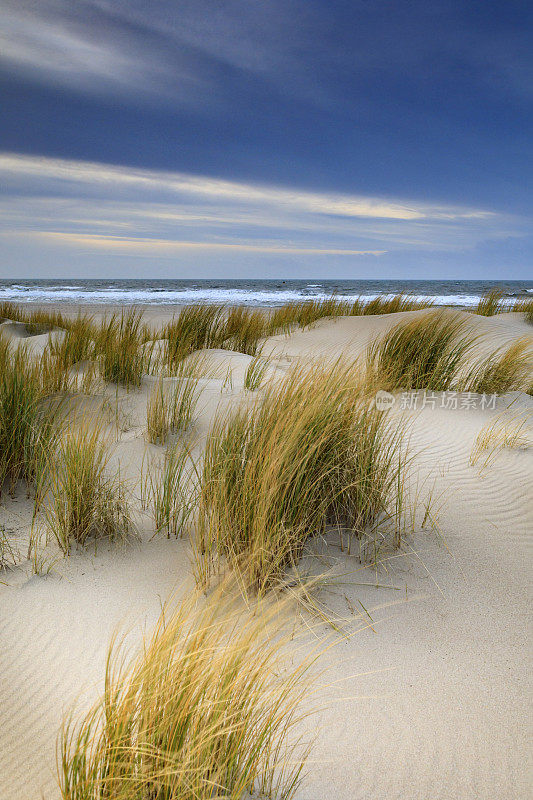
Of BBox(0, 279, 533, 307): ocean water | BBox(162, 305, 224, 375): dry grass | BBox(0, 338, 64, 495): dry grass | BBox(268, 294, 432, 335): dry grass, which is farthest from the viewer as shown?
BBox(0, 279, 533, 307): ocean water

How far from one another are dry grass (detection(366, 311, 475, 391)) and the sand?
2.61 meters

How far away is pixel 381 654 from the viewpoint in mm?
1768

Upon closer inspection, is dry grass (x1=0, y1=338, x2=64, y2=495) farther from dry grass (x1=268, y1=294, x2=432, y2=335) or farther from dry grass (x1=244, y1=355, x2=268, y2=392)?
dry grass (x1=268, y1=294, x2=432, y2=335)

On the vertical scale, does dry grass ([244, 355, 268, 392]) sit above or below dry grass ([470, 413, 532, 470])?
above

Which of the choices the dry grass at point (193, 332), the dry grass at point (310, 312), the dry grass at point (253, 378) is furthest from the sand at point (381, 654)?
the dry grass at point (310, 312)

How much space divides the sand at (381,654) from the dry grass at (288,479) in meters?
0.20

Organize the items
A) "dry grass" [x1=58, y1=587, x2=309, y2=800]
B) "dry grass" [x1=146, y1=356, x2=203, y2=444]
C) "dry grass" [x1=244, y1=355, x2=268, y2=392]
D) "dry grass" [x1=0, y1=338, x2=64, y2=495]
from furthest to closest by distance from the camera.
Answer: "dry grass" [x1=244, y1=355, x2=268, y2=392], "dry grass" [x1=146, y1=356, x2=203, y2=444], "dry grass" [x1=0, y1=338, x2=64, y2=495], "dry grass" [x1=58, y1=587, x2=309, y2=800]

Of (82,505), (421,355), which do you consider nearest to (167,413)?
(82,505)

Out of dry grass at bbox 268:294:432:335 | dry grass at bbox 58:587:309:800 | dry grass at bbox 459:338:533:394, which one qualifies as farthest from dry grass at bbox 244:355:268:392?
dry grass at bbox 268:294:432:335

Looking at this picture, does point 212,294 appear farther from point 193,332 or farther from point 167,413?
point 167,413

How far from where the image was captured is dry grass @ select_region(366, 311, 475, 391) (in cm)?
539

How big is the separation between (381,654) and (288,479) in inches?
27.1

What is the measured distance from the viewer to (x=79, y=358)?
5.25m

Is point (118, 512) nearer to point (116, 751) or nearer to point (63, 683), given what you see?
point (63, 683)
